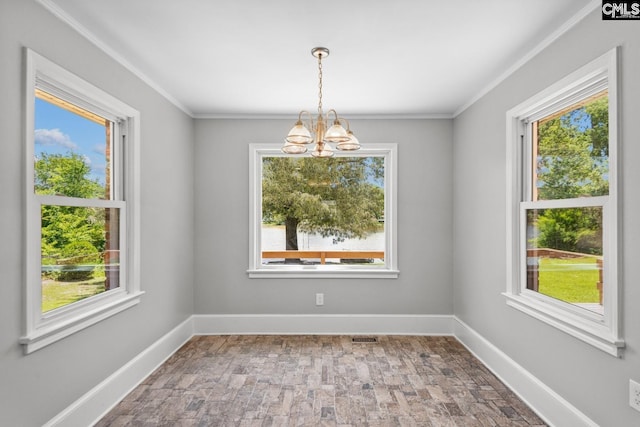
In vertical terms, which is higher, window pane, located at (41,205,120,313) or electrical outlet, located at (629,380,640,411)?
window pane, located at (41,205,120,313)

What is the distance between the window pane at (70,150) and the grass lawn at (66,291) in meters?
0.55

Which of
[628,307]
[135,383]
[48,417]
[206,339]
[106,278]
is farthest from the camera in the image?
[206,339]

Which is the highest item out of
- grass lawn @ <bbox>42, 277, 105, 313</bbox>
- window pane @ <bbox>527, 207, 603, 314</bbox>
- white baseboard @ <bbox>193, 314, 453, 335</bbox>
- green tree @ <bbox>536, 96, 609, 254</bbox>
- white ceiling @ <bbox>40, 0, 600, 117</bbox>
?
white ceiling @ <bbox>40, 0, 600, 117</bbox>

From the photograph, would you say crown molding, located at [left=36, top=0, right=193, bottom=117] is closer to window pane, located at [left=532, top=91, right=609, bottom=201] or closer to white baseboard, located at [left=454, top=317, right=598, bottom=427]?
window pane, located at [left=532, top=91, right=609, bottom=201]

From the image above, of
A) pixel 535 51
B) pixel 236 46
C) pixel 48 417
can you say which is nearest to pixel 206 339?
pixel 48 417

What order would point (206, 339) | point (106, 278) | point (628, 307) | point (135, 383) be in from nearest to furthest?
1. point (628, 307)
2. point (106, 278)
3. point (135, 383)
4. point (206, 339)

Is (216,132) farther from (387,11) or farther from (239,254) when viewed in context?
(387,11)

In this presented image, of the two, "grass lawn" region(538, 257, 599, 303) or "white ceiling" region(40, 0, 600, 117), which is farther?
"grass lawn" region(538, 257, 599, 303)

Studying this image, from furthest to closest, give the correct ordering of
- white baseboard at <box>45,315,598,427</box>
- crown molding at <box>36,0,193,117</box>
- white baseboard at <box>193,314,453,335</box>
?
white baseboard at <box>193,314,453,335</box> → white baseboard at <box>45,315,598,427</box> → crown molding at <box>36,0,193,117</box>

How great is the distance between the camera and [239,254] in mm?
4633

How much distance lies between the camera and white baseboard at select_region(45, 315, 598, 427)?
2.52m

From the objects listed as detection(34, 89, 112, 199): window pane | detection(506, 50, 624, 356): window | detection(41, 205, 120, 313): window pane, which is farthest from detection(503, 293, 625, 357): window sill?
detection(34, 89, 112, 199): window pane

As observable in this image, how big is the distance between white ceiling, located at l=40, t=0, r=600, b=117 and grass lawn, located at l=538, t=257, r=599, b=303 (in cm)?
143

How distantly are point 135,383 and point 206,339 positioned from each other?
1247 millimetres
